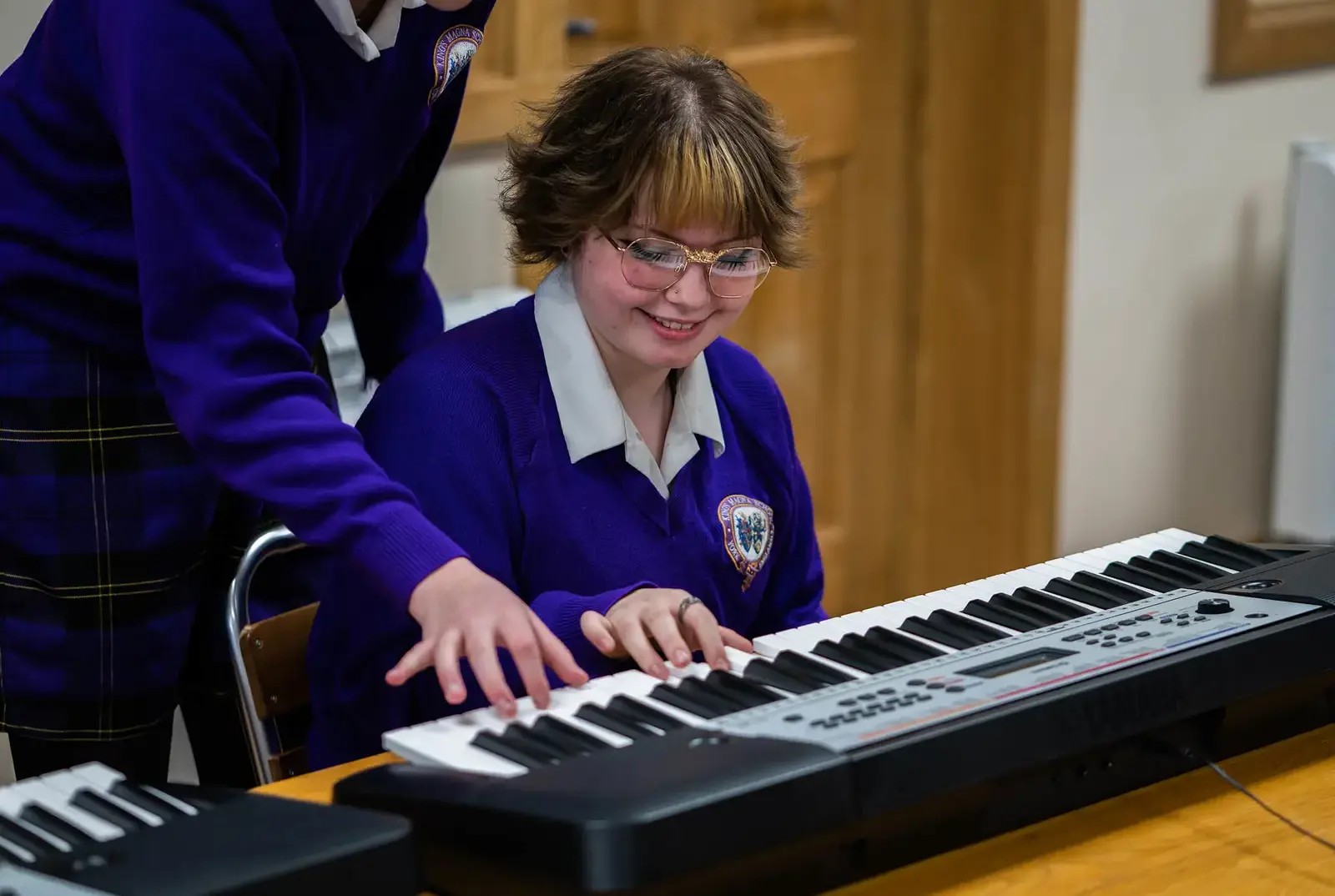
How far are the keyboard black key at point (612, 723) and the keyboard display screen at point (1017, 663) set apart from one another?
21cm

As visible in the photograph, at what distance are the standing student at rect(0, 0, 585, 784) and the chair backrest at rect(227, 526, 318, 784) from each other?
11cm

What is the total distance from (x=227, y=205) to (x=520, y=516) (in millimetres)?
388

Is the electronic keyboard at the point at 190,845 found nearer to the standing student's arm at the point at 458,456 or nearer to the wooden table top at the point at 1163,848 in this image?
the wooden table top at the point at 1163,848

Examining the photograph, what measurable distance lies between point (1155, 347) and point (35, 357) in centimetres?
A: 240

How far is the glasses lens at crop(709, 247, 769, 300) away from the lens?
1465mm

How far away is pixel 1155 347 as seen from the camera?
336cm

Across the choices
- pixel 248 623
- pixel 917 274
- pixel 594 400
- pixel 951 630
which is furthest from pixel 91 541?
pixel 917 274

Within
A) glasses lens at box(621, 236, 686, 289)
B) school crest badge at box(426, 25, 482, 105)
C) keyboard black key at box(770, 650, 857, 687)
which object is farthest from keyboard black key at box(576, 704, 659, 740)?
school crest badge at box(426, 25, 482, 105)

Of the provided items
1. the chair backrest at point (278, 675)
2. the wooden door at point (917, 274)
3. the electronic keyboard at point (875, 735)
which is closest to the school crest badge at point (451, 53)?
the chair backrest at point (278, 675)

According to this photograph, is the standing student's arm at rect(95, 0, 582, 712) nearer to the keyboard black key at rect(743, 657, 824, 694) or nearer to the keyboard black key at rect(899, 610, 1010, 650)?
the keyboard black key at rect(743, 657, 824, 694)

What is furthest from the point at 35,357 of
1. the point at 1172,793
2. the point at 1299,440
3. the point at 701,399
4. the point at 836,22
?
the point at 1299,440

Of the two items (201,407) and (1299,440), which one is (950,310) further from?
(201,407)

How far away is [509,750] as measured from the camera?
Answer: 1023mm

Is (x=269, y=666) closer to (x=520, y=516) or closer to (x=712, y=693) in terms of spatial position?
(x=520, y=516)
